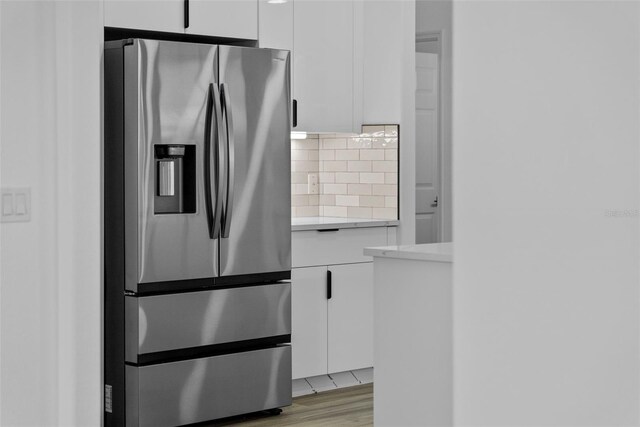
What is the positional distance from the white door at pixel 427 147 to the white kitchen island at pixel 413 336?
3.24m

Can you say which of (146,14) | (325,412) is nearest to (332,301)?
(325,412)

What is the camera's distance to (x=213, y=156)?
368cm

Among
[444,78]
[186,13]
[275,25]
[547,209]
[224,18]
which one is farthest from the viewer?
[444,78]

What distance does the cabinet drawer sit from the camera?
14.3ft

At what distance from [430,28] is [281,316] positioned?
3225 millimetres

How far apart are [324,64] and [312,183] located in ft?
2.71

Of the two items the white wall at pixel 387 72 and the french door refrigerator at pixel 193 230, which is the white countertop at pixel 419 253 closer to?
the french door refrigerator at pixel 193 230

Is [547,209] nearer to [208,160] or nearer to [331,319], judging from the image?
[208,160]

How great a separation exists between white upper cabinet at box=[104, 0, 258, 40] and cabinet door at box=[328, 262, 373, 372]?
4.46ft

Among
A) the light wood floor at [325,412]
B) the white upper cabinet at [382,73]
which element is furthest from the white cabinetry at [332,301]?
the white upper cabinet at [382,73]

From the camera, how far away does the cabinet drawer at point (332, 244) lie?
172 inches

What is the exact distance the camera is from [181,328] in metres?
3.64
